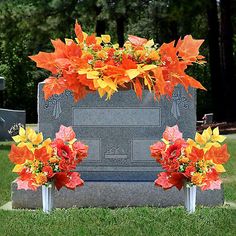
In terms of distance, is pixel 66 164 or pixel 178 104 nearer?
pixel 66 164

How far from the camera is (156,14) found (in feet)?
87.1

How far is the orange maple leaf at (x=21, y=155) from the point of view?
6238 millimetres

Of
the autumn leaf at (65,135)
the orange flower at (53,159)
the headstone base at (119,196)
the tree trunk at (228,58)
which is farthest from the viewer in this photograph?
the tree trunk at (228,58)

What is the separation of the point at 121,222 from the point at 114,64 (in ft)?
5.28

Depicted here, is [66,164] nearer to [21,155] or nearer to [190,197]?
[21,155]

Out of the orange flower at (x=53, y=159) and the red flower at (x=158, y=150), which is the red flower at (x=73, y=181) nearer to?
the orange flower at (x=53, y=159)

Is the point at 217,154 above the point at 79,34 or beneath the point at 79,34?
beneath

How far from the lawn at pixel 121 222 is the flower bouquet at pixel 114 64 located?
1.27 m

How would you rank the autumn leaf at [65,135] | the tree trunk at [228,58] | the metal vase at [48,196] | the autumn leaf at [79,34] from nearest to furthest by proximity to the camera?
the autumn leaf at [79,34]
the metal vase at [48,196]
the autumn leaf at [65,135]
the tree trunk at [228,58]

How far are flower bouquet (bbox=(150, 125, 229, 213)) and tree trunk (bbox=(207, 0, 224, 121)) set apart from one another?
2415cm

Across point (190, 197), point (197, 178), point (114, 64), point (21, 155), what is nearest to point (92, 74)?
point (114, 64)

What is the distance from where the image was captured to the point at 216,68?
101 feet

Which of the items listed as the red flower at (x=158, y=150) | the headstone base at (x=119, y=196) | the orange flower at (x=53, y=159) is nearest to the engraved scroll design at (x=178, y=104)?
the headstone base at (x=119, y=196)

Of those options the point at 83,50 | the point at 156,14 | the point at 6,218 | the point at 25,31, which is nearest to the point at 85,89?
the point at 83,50
